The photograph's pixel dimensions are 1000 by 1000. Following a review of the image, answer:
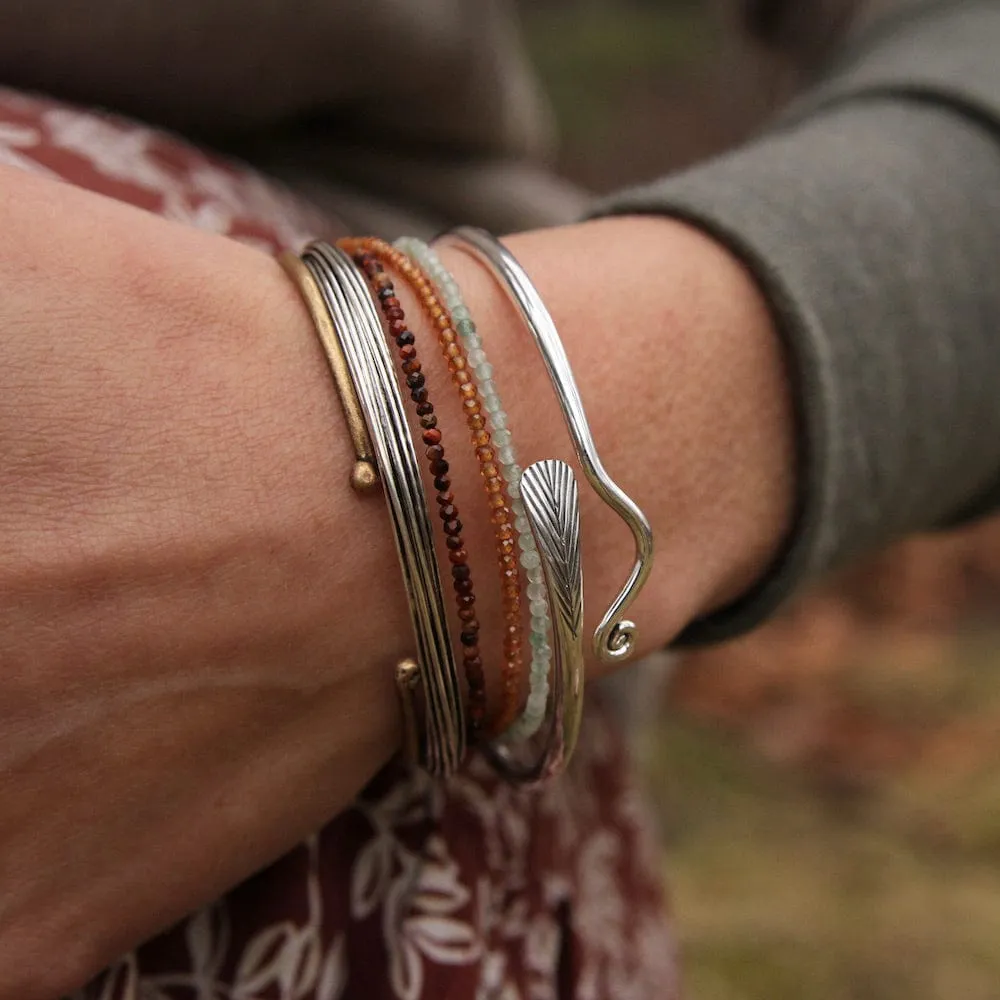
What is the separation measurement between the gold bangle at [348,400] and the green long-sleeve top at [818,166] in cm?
22

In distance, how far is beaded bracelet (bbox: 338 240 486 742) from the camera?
472 mm

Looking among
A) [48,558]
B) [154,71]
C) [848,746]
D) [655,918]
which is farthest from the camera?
[848,746]

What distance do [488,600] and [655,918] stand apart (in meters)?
0.41

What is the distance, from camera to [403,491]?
461 millimetres

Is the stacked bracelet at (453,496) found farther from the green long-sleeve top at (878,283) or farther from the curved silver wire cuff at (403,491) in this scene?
the green long-sleeve top at (878,283)

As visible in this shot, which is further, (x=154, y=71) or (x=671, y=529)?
(x=154, y=71)

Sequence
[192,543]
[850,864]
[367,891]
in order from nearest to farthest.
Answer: [192,543] → [367,891] → [850,864]

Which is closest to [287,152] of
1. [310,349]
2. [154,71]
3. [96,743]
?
[154,71]

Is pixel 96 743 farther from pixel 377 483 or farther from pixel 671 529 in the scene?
pixel 671 529

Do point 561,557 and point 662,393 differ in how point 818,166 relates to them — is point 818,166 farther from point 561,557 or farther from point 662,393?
point 561,557

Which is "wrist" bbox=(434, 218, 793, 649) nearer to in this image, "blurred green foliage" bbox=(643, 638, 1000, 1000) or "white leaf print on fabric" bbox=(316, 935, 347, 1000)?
"white leaf print on fabric" bbox=(316, 935, 347, 1000)

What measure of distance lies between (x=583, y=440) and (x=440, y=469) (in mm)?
71

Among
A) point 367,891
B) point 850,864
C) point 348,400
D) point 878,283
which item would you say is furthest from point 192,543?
point 850,864

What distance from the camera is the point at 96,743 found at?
452 mm
